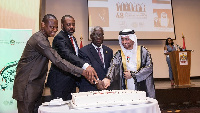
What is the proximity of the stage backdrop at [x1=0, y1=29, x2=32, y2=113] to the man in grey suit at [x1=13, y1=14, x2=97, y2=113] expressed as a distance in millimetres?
756

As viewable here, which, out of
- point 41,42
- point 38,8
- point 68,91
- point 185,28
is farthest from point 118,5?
point 41,42

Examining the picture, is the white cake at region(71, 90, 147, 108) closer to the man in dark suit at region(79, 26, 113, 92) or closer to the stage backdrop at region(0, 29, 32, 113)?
the man in dark suit at region(79, 26, 113, 92)

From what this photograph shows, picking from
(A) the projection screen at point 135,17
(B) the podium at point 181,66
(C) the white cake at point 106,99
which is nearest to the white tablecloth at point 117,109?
(C) the white cake at point 106,99

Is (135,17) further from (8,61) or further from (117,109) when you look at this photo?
(117,109)

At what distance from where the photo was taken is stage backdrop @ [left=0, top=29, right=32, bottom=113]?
2.68 meters

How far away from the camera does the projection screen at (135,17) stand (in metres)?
7.72

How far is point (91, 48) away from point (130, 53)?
1.84ft

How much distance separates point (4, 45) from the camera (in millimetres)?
2715

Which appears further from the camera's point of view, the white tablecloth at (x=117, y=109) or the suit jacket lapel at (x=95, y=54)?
the suit jacket lapel at (x=95, y=54)

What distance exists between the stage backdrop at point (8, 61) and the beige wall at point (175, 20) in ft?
16.7

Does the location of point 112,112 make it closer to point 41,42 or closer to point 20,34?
point 41,42

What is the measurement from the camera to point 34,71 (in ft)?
6.55

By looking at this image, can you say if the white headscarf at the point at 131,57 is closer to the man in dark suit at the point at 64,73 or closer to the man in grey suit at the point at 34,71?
A: the man in dark suit at the point at 64,73

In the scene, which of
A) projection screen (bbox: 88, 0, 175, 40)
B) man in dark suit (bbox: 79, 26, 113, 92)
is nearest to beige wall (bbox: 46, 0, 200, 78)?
projection screen (bbox: 88, 0, 175, 40)
